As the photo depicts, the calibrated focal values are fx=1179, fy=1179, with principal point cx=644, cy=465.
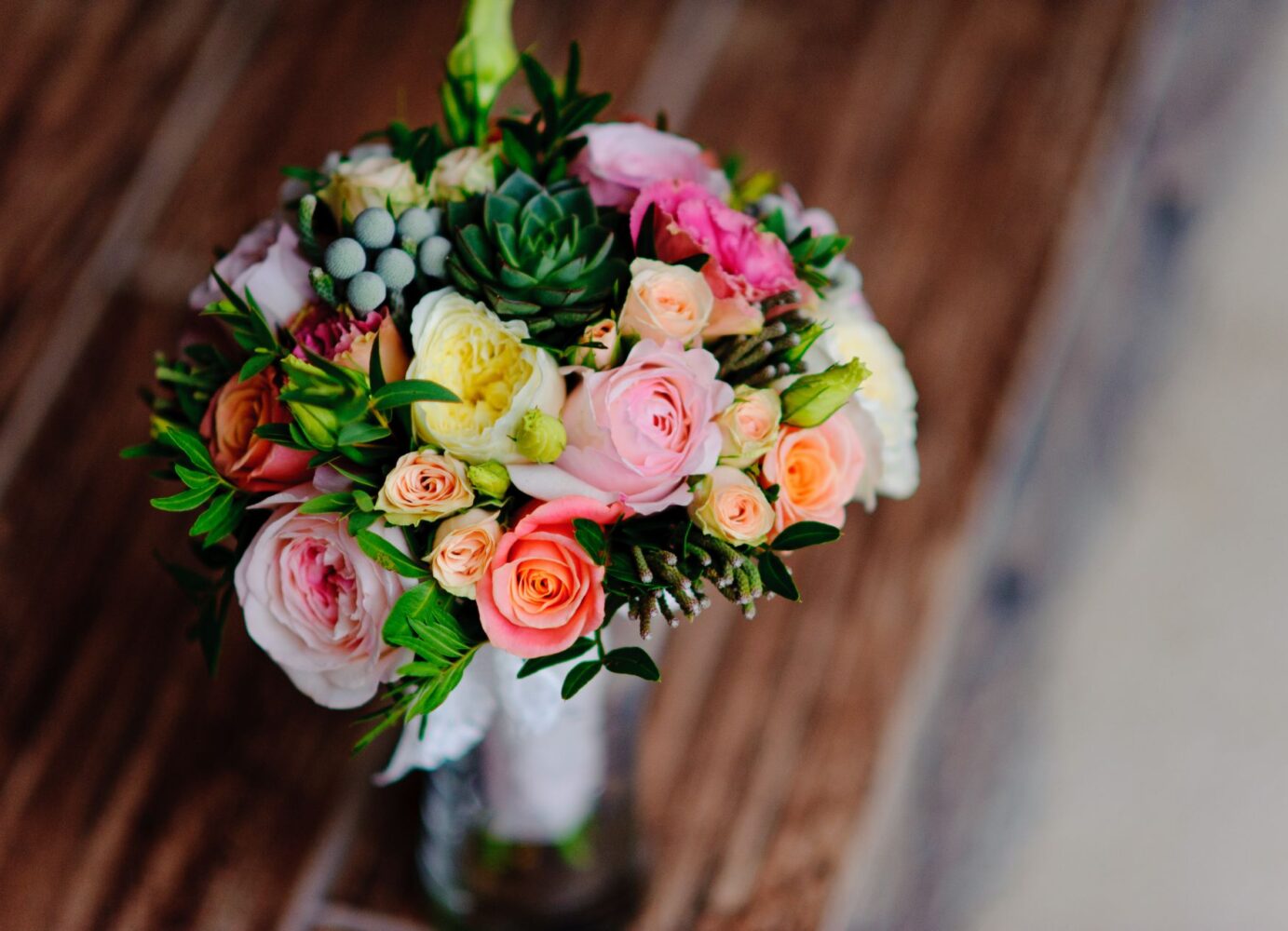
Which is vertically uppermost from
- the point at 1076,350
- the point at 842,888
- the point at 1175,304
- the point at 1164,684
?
the point at 1175,304

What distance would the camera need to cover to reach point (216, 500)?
540 mm

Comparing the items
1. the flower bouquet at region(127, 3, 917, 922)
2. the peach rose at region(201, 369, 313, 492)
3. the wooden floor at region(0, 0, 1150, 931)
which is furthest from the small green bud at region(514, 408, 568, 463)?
the wooden floor at region(0, 0, 1150, 931)

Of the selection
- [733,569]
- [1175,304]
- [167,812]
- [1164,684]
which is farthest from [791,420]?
[1175,304]

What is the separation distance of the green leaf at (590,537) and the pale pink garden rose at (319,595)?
0.08 metres

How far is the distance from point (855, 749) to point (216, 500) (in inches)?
22.3

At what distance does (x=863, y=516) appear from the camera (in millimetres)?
992

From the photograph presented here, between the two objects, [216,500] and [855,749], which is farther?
[855,749]

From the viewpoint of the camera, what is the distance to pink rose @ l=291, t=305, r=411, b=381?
51 centimetres

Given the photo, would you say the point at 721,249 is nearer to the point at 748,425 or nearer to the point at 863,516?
the point at 748,425

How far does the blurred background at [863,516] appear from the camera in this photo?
2.83 ft

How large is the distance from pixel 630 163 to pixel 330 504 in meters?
0.22

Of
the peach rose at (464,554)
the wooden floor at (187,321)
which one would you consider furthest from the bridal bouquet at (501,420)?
the wooden floor at (187,321)

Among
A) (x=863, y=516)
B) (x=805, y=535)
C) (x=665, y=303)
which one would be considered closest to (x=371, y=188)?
(x=665, y=303)

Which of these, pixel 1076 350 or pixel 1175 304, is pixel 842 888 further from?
pixel 1175 304
